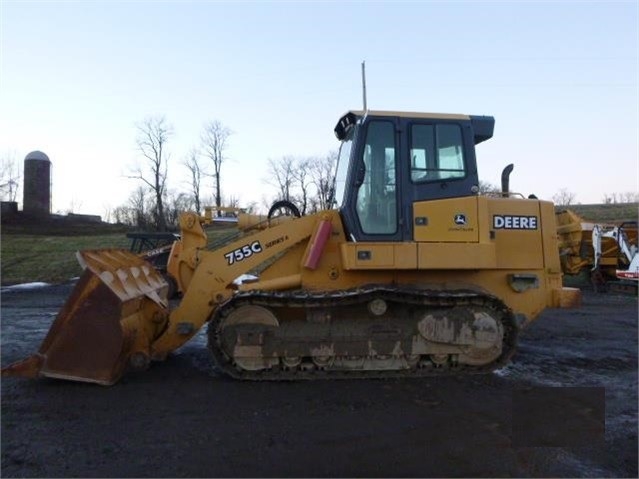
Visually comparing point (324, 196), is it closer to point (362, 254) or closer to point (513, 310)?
point (362, 254)

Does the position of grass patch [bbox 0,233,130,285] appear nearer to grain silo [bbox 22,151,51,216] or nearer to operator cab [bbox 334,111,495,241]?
grain silo [bbox 22,151,51,216]

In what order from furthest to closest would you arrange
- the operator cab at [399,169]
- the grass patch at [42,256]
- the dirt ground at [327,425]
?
the grass patch at [42,256] < the operator cab at [399,169] < the dirt ground at [327,425]

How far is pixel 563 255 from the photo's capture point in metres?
16.4

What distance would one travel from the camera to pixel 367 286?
269 inches

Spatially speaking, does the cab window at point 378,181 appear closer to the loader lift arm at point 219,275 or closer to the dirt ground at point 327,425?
the loader lift arm at point 219,275

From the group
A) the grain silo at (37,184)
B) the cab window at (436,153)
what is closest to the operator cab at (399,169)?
the cab window at (436,153)

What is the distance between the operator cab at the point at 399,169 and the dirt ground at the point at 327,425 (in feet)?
6.61

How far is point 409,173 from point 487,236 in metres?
1.28

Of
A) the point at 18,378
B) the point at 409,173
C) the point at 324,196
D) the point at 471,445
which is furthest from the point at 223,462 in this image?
the point at 324,196

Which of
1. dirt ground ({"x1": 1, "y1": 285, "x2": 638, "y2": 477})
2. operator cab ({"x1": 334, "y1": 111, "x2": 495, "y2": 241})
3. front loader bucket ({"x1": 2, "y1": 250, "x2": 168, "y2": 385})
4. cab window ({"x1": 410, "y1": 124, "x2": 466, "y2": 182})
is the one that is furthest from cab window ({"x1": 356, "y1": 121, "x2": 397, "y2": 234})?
front loader bucket ({"x1": 2, "y1": 250, "x2": 168, "y2": 385})

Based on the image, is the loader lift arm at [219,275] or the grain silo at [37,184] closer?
the loader lift arm at [219,275]

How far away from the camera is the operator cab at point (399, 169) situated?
701 cm

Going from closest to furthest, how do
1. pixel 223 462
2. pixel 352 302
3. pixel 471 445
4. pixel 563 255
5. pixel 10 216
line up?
1. pixel 223 462
2. pixel 471 445
3. pixel 352 302
4. pixel 563 255
5. pixel 10 216

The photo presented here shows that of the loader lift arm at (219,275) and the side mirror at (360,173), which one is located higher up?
the side mirror at (360,173)
